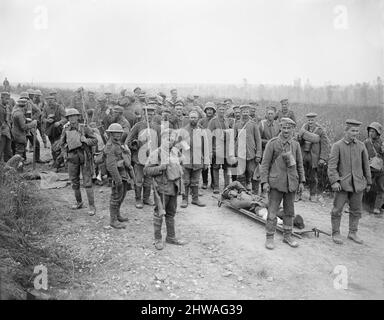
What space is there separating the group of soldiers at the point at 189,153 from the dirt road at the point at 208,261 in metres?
0.36

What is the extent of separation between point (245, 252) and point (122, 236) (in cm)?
236

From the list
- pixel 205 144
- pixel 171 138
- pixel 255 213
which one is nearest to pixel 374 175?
pixel 255 213

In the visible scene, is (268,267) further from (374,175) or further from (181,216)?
(374,175)

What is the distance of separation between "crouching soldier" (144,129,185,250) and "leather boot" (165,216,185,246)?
0.10 meters

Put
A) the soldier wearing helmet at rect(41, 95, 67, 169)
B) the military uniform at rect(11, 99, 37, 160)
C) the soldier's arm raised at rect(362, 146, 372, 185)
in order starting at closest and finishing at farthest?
1. the soldier's arm raised at rect(362, 146, 372, 185)
2. the military uniform at rect(11, 99, 37, 160)
3. the soldier wearing helmet at rect(41, 95, 67, 169)

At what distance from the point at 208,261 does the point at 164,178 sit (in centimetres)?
162

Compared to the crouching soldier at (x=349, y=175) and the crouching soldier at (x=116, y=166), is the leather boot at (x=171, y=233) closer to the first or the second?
the crouching soldier at (x=116, y=166)

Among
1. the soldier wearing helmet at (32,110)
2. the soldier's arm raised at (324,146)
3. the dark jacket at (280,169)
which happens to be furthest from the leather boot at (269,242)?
the soldier wearing helmet at (32,110)

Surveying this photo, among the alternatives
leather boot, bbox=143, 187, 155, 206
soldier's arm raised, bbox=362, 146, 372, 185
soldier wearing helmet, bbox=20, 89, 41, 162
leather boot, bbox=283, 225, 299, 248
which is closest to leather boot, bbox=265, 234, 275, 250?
leather boot, bbox=283, 225, 299, 248

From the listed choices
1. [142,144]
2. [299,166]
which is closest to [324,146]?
[299,166]

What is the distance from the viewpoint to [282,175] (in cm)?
679

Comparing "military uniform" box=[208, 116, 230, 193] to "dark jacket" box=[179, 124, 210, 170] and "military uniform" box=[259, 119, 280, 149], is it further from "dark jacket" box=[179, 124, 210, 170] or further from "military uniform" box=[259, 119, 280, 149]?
"military uniform" box=[259, 119, 280, 149]

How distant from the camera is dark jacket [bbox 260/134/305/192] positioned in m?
6.77
